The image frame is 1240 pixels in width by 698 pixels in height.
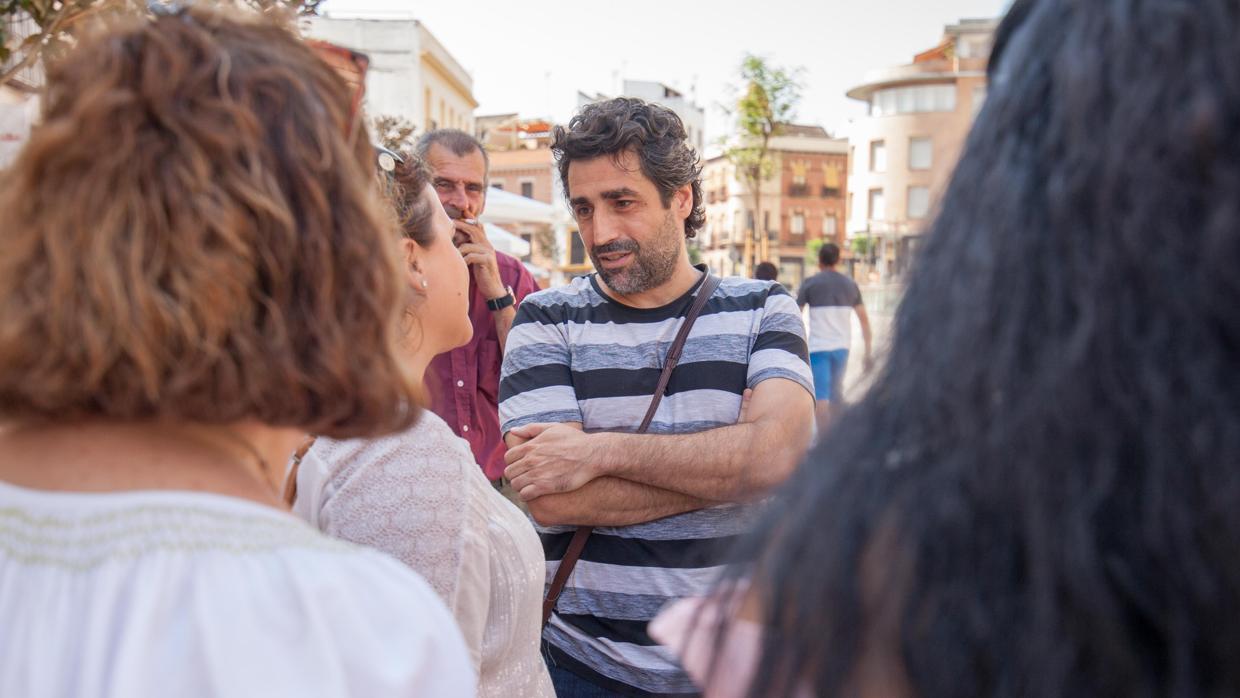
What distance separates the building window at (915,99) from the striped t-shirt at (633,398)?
5205cm

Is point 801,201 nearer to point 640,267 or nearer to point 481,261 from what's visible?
point 481,261

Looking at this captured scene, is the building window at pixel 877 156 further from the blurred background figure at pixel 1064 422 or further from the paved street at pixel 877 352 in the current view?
the blurred background figure at pixel 1064 422

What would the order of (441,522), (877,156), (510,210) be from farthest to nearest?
(877,156), (510,210), (441,522)

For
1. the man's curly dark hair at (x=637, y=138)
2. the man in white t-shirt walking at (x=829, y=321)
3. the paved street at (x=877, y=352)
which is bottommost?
the man in white t-shirt walking at (x=829, y=321)

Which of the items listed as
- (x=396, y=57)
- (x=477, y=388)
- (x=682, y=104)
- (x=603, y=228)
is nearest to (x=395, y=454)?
(x=603, y=228)

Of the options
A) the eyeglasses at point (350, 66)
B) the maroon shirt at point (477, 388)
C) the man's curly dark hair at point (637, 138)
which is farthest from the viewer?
the maroon shirt at point (477, 388)

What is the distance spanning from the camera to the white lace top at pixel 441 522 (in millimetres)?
1696

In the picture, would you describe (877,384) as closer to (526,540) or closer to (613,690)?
(526,540)

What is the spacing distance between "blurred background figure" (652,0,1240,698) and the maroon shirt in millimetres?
3347

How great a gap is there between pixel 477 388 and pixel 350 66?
280cm

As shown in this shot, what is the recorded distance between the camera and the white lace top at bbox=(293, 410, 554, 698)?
1696 millimetres

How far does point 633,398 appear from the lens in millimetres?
2699

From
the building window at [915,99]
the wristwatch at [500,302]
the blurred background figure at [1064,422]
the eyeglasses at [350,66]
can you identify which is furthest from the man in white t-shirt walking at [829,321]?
the building window at [915,99]

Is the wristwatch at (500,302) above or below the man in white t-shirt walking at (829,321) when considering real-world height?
above
